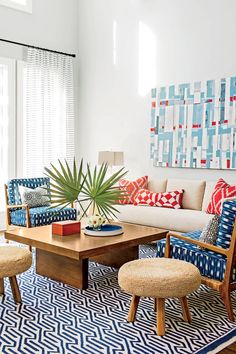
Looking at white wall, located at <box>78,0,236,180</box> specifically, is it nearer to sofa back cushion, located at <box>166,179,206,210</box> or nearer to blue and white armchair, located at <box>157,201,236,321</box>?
sofa back cushion, located at <box>166,179,206,210</box>

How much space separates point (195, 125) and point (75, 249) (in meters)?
3.14

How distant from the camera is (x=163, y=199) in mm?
5930

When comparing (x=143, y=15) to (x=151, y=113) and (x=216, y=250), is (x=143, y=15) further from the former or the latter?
(x=216, y=250)

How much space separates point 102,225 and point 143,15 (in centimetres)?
371

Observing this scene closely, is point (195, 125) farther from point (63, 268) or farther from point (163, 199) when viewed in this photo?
point (63, 268)

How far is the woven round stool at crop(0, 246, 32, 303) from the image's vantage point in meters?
3.40

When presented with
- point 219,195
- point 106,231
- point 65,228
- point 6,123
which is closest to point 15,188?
point 6,123

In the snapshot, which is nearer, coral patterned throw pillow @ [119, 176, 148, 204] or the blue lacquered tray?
the blue lacquered tray

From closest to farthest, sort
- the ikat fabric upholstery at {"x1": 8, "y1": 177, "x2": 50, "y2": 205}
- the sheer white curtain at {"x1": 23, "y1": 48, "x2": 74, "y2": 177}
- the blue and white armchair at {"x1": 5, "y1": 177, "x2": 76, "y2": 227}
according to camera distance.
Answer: the blue and white armchair at {"x1": 5, "y1": 177, "x2": 76, "y2": 227} → the ikat fabric upholstery at {"x1": 8, "y1": 177, "x2": 50, "y2": 205} → the sheer white curtain at {"x1": 23, "y1": 48, "x2": 74, "y2": 177}

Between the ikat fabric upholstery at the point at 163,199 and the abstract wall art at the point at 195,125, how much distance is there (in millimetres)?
593

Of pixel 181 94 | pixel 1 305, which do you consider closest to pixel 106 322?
pixel 1 305

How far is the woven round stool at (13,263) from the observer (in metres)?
3.40

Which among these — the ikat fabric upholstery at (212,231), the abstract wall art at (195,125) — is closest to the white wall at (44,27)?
the abstract wall art at (195,125)

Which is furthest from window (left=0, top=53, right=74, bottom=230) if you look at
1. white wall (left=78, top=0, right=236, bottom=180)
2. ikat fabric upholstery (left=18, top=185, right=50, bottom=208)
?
ikat fabric upholstery (left=18, top=185, right=50, bottom=208)
